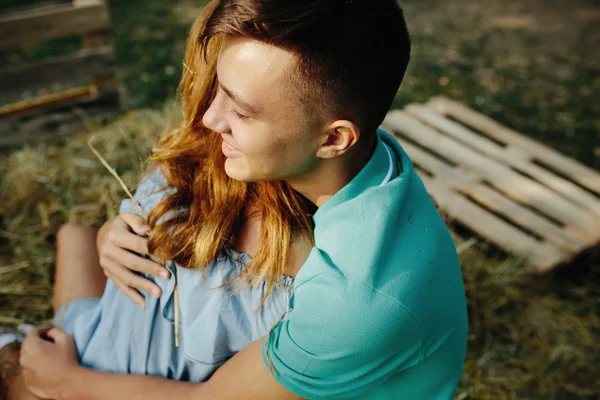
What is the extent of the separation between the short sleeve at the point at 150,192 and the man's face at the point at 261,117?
0.47 meters

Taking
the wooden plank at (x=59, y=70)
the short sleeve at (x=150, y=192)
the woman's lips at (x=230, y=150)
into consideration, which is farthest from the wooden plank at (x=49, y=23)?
the woman's lips at (x=230, y=150)

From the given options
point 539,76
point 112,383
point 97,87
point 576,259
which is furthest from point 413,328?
point 539,76

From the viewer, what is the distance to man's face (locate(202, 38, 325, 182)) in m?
1.26

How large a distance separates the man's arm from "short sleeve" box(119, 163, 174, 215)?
1.68 feet

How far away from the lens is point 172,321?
1720mm

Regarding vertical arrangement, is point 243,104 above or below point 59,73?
above

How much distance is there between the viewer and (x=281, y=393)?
4.66 feet

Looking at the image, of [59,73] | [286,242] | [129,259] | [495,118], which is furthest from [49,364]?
[495,118]

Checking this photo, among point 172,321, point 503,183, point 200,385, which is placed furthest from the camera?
point 503,183

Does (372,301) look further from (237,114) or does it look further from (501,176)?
(501,176)

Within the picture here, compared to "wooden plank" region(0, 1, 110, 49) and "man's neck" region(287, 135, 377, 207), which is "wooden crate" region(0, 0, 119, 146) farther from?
"man's neck" region(287, 135, 377, 207)

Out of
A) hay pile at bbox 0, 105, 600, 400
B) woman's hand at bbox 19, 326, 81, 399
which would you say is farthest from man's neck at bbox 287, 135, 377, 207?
hay pile at bbox 0, 105, 600, 400

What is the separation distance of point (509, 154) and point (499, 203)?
0.50 meters

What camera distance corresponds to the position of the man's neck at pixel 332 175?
147cm
